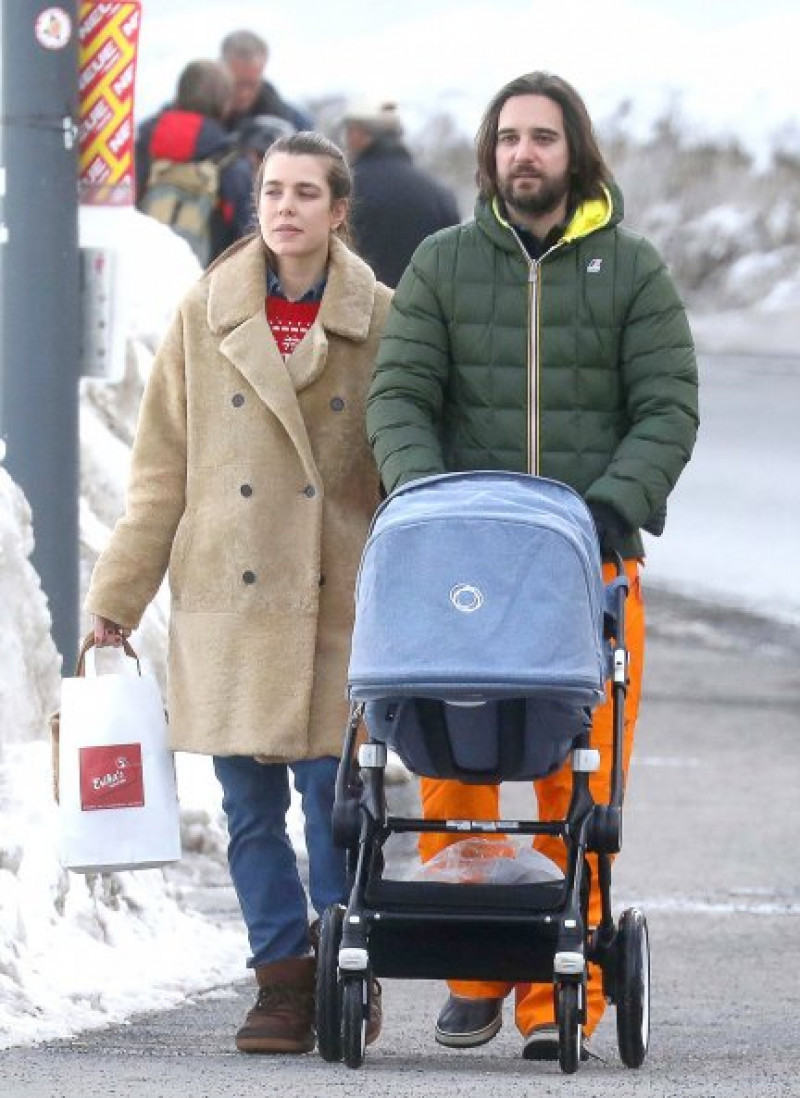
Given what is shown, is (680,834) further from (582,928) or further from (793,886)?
(582,928)

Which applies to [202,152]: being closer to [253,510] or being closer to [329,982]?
[253,510]

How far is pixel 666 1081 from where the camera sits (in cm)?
556

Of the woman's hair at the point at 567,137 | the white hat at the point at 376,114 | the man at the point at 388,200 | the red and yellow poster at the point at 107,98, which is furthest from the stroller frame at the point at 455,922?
the white hat at the point at 376,114

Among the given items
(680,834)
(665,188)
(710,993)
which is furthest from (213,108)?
(665,188)

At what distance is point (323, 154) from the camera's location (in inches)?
246

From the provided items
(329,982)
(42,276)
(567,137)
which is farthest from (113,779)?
(42,276)

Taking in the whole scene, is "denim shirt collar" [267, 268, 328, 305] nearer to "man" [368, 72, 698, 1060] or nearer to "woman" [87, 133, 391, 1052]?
"woman" [87, 133, 391, 1052]

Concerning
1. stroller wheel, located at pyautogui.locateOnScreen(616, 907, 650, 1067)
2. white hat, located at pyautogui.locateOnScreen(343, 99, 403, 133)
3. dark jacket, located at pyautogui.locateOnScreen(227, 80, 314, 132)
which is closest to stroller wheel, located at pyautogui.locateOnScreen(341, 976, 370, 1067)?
stroller wheel, located at pyautogui.locateOnScreen(616, 907, 650, 1067)

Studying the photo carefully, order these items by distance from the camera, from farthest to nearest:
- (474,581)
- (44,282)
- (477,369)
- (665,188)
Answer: (665,188)
(44,282)
(477,369)
(474,581)

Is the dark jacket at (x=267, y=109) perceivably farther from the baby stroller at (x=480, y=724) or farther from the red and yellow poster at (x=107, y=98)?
the baby stroller at (x=480, y=724)

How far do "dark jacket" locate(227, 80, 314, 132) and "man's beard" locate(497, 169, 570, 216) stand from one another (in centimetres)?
843

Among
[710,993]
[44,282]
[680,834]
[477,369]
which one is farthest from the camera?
[680,834]

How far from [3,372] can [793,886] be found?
2.49m

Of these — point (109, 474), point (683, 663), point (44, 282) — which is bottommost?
point (683, 663)
